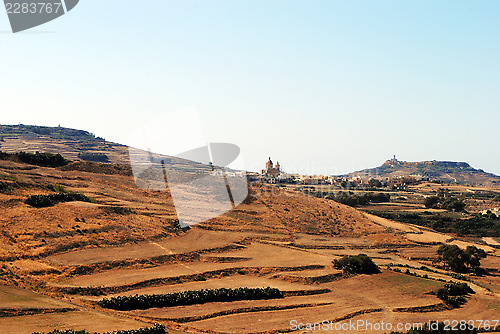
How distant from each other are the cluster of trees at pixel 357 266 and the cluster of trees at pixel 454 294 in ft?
18.7

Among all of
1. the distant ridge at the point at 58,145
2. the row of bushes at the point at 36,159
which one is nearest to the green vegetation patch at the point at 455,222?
the row of bushes at the point at 36,159

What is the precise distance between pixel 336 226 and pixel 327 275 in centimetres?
2383

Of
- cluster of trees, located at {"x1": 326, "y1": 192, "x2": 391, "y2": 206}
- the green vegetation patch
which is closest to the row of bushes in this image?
cluster of trees, located at {"x1": 326, "y1": 192, "x2": 391, "y2": 206}

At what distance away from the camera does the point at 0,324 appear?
17.9 m

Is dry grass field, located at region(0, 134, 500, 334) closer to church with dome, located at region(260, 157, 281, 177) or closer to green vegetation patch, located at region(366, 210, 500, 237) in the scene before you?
green vegetation patch, located at region(366, 210, 500, 237)

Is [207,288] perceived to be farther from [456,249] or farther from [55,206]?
[456,249]

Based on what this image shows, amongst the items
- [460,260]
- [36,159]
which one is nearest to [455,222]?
[460,260]

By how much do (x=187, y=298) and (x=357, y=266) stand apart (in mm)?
15371

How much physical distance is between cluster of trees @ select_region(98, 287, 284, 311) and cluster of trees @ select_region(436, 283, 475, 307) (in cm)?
1089

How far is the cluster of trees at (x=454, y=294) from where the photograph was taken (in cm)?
2775

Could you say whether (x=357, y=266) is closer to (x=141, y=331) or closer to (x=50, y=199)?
(x=141, y=331)

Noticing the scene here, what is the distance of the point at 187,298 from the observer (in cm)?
2494

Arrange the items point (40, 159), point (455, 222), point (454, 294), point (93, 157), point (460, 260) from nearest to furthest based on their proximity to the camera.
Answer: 1. point (454, 294)
2. point (460, 260)
3. point (40, 159)
4. point (455, 222)
5. point (93, 157)

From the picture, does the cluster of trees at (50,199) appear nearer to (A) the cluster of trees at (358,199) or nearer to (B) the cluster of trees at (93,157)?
(A) the cluster of trees at (358,199)
